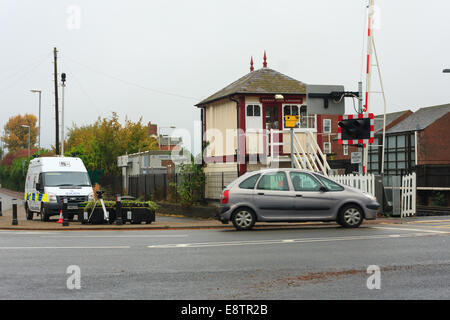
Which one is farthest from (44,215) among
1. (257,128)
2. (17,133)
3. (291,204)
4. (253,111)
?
(17,133)

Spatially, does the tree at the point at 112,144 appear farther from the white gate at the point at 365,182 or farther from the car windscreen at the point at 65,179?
the white gate at the point at 365,182

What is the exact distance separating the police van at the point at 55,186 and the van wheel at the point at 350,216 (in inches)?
449

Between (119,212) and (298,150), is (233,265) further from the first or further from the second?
(298,150)

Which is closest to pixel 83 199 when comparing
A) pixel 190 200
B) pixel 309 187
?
pixel 190 200

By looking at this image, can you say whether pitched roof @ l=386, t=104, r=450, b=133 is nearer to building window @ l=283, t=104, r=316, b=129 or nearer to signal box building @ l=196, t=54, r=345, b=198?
building window @ l=283, t=104, r=316, b=129

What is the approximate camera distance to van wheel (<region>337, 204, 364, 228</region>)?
1652cm

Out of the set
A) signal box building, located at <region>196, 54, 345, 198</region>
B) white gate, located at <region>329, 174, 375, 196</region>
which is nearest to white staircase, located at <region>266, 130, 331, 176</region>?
signal box building, located at <region>196, 54, 345, 198</region>

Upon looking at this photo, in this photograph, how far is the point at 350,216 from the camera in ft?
54.3

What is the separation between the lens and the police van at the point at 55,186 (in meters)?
25.2

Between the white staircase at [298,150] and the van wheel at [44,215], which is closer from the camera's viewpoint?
the van wheel at [44,215]

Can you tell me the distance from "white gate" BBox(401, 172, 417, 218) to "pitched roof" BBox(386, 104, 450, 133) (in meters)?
41.1

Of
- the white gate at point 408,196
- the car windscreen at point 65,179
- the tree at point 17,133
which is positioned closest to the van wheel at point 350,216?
the white gate at point 408,196

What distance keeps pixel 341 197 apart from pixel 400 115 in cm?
6239

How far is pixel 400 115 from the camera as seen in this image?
249ft
